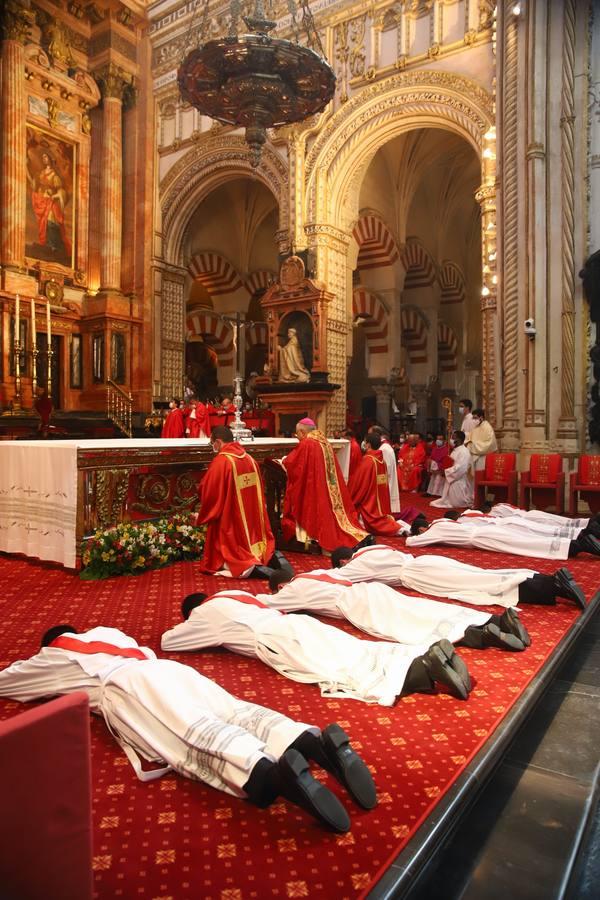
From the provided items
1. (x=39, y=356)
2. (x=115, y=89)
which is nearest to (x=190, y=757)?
(x=39, y=356)

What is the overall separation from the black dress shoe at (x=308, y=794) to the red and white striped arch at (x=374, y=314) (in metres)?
14.6

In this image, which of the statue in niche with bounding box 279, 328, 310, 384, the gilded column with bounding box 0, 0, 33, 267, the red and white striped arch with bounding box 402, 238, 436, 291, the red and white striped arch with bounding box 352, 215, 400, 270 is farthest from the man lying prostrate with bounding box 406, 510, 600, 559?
the red and white striped arch with bounding box 402, 238, 436, 291

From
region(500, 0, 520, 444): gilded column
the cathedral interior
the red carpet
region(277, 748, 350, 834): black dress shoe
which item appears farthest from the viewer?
region(500, 0, 520, 444): gilded column

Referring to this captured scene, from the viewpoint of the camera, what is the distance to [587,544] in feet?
17.5

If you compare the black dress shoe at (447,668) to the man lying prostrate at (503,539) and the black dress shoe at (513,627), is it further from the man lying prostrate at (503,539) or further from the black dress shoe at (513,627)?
the man lying prostrate at (503,539)

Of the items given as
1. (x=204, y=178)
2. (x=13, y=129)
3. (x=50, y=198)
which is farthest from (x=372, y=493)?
(x=13, y=129)

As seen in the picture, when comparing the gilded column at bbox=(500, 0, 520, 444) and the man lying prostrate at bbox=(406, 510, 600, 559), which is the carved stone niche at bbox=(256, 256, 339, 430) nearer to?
the gilded column at bbox=(500, 0, 520, 444)

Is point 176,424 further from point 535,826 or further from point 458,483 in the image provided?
point 535,826

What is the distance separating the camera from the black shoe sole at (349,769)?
1922mm

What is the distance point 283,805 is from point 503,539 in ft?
14.3

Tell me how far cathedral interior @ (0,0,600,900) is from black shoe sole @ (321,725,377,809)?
309 inches

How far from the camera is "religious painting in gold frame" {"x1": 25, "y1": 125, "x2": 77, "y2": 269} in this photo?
44.2ft

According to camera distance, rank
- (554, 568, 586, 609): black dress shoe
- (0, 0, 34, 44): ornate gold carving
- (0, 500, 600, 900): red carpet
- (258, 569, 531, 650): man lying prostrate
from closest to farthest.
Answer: (0, 500, 600, 900): red carpet, (258, 569, 531, 650): man lying prostrate, (554, 568, 586, 609): black dress shoe, (0, 0, 34, 44): ornate gold carving

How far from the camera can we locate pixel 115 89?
47.9 feet
